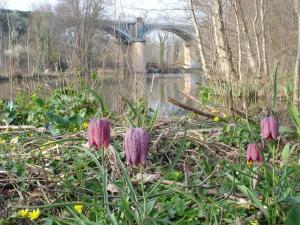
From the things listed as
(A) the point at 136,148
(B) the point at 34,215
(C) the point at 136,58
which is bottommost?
(B) the point at 34,215

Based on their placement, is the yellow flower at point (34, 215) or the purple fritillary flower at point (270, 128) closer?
the purple fritillary flower at point (270, 128)

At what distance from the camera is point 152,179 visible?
157 centimetres

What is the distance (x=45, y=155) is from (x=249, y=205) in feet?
2.98

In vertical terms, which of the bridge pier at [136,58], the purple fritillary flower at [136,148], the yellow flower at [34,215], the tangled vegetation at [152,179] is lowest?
the yellow flower at [34,215]

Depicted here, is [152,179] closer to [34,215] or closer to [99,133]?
[34,215]

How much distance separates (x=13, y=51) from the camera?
5.13 meters

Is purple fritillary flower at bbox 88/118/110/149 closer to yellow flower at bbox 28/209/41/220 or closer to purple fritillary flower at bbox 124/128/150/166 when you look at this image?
purple fritillary flower at bbox 124/128/150/166

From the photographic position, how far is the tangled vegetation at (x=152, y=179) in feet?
3.42

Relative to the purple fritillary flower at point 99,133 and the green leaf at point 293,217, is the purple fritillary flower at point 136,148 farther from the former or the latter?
the green leaf at point 293,217

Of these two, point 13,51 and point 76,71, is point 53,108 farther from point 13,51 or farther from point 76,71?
point 13,51

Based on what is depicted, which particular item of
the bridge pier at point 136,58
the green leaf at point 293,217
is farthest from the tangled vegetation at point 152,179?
the bridge pier at point 136,58

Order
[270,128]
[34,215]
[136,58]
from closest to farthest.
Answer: [270,128]
[34,215]
[136,58]

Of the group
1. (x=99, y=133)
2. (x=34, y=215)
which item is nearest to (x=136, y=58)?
(x=34, y=215)

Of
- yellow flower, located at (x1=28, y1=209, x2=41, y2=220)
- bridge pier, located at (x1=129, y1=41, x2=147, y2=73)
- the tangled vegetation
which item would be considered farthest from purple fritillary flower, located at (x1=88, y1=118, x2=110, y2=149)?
bridge pier, located at (x1=129, y1=41, x2=147, y2=73)
